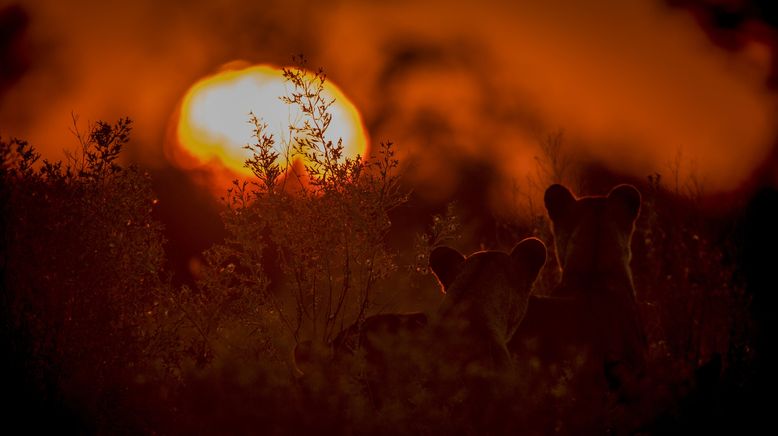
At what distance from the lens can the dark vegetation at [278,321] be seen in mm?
6520

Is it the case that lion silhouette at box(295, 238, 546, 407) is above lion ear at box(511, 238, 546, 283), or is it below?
below

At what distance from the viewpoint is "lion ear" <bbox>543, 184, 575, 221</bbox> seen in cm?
750

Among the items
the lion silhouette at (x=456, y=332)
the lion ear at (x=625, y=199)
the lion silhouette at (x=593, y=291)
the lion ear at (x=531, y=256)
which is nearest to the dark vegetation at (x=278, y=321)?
the lion silhouette at (x=456, y=332)

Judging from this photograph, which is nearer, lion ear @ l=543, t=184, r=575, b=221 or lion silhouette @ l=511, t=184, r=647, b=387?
lion silhouette @ l=511, t=184, r=647, b=387

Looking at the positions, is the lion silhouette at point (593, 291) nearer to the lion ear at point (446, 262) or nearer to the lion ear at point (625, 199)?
the lion ear at point (625, 199)

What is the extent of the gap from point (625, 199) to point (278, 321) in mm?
3367

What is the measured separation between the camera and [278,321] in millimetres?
8727

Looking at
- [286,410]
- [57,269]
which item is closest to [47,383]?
[57,269]

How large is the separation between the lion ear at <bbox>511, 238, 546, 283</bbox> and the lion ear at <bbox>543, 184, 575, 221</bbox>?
74 centimetres

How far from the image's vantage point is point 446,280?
23.8 feet

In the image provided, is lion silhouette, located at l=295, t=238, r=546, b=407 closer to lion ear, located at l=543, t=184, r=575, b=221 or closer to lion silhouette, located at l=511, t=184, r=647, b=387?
lion silhouette, located at l=511, t=184, r=647, b=387

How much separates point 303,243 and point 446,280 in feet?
6.05

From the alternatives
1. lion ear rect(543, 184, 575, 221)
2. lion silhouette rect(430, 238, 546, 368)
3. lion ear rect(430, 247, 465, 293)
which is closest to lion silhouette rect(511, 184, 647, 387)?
lion ear rect(543, 184, 575, 221)

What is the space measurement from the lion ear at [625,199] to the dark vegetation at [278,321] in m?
1.17
